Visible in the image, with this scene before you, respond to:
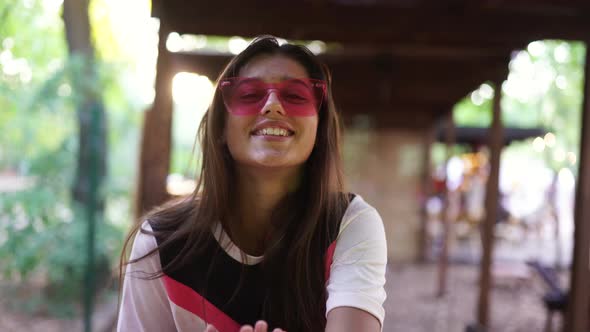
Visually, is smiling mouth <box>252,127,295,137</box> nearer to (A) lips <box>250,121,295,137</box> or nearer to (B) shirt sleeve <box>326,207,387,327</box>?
(A) lips <box>250,121,295,137</box>

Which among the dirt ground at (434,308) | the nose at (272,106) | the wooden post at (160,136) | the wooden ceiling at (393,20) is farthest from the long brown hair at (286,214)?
the dirt ground at (434,308)

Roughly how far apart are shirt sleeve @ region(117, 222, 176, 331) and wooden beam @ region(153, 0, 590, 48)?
2.56 meters

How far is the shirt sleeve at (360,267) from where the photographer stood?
3.72 ft

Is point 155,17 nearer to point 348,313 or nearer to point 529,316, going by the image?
point 348,313

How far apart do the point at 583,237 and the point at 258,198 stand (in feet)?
9.69

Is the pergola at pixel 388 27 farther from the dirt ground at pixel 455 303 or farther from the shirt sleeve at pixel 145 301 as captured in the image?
the dirt ground at pixel 455 303

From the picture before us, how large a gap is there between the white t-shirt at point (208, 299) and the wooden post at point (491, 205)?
3.87m

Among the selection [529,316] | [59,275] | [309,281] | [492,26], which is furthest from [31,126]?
[529,316]

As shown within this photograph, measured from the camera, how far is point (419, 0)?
3531 millimetres

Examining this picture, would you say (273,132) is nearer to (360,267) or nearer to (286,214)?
(286,214)

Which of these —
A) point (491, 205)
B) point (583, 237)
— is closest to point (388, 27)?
point (583, 237)

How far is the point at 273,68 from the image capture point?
1.35 metres

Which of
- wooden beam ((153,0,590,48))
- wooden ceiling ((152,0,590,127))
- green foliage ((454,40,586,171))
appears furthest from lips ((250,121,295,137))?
green foliage ((454,40,586,171))

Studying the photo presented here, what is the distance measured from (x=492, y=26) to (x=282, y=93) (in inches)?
115
